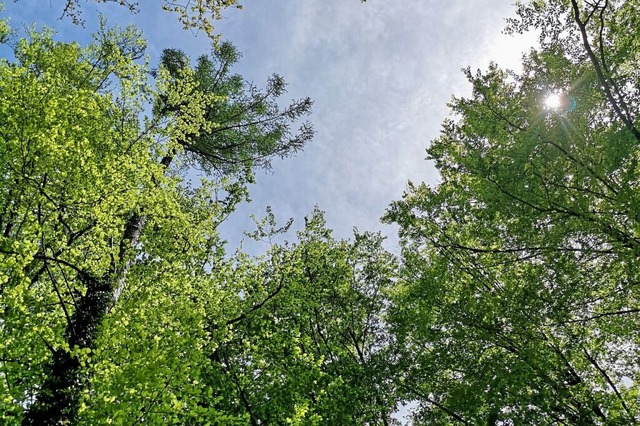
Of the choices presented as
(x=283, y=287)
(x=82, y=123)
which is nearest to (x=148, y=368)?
(x=283, y=287)

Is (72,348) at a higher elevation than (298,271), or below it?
below

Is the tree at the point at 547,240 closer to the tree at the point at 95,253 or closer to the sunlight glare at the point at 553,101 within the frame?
the sunlight glare at the point at 553,101

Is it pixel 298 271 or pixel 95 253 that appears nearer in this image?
pixel 95 253

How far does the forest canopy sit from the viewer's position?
6047 millimetres

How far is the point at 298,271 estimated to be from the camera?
10.7 m

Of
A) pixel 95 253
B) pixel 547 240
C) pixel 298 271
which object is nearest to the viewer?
pixel 547 240

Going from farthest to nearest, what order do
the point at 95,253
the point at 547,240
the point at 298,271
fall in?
the point at 298,271 < the point at 95,253 < the point at 547,240

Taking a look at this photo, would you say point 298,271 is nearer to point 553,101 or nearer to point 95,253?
point 95,253

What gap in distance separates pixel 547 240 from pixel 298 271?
5.94m

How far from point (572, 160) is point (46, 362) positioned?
29.0 ft

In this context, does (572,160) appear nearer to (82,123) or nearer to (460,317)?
(460,317)

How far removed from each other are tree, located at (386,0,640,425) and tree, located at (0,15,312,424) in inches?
188

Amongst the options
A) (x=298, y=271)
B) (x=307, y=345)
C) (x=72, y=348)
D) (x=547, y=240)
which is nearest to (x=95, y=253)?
(x=72, y=348)

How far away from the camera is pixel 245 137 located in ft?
47.0
